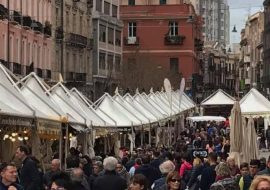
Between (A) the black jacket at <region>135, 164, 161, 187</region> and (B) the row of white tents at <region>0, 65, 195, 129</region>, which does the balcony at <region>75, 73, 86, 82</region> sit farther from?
(A) the black jacket at <region>135, 164, 161, 187</region>

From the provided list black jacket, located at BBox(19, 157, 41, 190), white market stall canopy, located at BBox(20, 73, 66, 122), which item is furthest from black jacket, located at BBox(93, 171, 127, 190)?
white market stall canopy, located at BBox(20, 73, 66, 122)

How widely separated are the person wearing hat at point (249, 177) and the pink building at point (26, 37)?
3386 centimetres

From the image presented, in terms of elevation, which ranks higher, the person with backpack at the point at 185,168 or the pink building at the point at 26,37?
the pink building at the point at 26,37

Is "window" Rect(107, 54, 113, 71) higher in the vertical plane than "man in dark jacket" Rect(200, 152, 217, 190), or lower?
higher

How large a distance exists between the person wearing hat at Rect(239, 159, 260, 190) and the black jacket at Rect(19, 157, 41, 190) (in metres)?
3.01

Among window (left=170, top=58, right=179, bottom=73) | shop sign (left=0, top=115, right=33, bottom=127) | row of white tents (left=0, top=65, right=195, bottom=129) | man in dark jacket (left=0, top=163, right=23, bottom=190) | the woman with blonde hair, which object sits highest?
window (left=170, top=58, right=179, bottom=73)

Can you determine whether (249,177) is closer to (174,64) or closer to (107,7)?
(107,7)

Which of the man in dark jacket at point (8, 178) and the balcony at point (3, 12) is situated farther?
the balcony at point (3, 12)

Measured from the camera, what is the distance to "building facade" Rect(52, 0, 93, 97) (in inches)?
2495

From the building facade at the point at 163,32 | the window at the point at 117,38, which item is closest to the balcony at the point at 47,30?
the window at the point at 117,38

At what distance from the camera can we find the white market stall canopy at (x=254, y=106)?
30105mm

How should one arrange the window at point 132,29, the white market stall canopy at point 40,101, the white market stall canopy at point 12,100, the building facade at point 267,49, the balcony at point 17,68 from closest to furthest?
the white market stall canopy at point 12,100 → the white market stall canopy at point 40,101 → the balcony at point 17,68 → the window at point 132,29 → the building facade at point 267,49

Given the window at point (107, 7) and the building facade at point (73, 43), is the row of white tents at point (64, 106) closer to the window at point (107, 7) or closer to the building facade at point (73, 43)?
the building facade at point (73, 43)

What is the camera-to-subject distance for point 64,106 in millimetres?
23141
